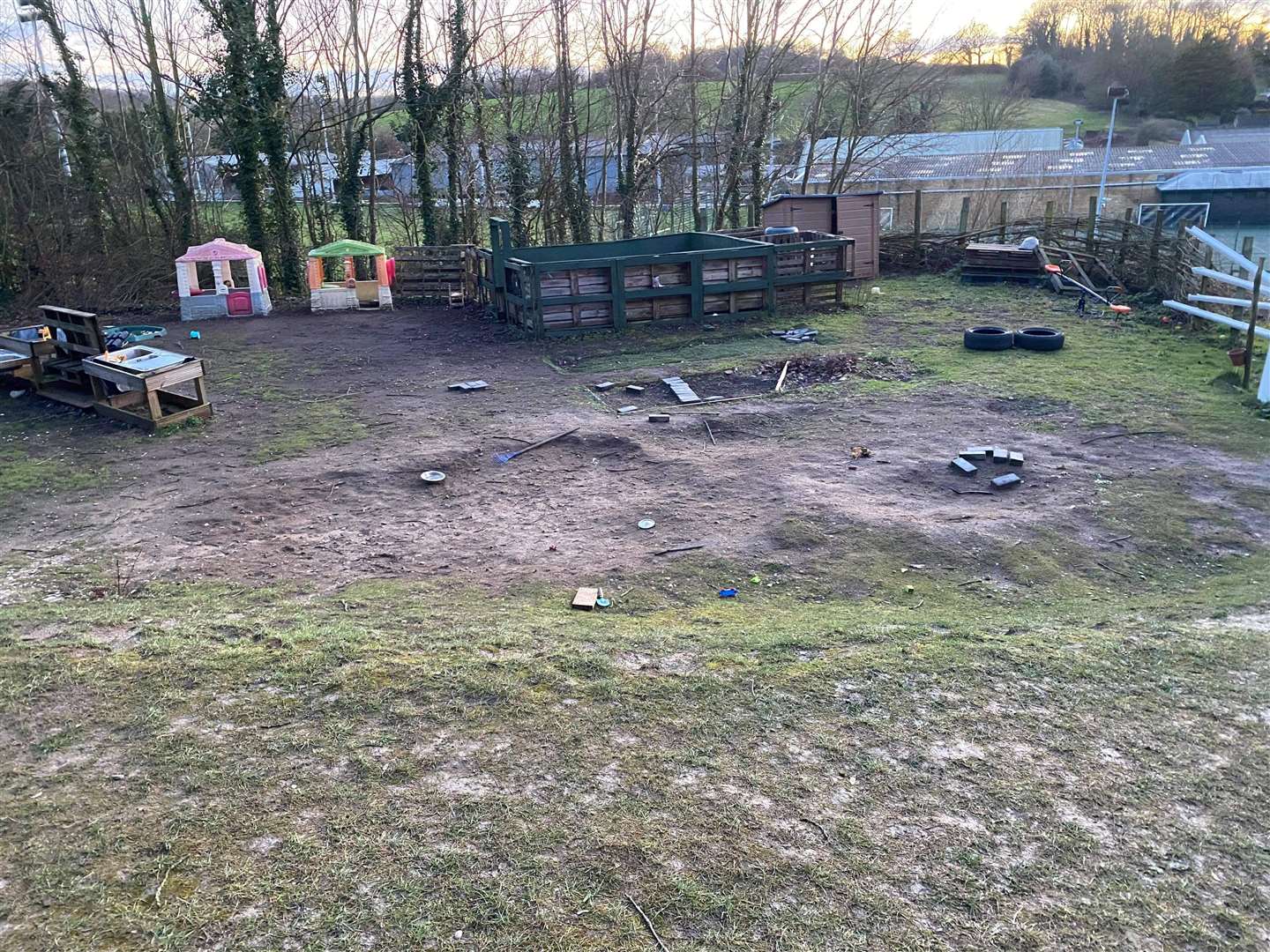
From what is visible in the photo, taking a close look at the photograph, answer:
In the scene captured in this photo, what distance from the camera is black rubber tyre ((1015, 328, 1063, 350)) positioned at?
13.2 metres

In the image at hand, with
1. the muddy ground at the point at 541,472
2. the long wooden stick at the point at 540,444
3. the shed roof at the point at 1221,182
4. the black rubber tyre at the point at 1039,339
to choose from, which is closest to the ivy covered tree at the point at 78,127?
the muddy ground at the point at 541,472

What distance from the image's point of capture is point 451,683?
4.95m

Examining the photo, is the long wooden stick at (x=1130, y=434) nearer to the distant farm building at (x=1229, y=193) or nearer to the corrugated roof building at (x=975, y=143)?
the distant farm building at (x=1229, y=193)

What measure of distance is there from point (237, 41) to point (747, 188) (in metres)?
12.6

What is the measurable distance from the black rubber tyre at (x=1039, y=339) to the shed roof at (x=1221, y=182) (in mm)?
19971

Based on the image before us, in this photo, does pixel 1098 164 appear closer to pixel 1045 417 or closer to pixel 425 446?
pixel 1045 417

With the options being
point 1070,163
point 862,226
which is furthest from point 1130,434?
point 1070,163

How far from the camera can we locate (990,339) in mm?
13297

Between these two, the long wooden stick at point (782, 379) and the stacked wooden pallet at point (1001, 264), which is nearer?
the long wooden stick at point (782, 379)

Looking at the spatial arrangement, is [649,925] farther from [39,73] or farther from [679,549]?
[39,73]

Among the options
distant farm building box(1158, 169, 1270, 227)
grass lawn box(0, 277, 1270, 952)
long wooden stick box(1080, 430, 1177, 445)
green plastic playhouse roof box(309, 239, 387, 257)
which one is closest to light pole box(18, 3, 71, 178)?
green plastic playhouse roof box(309, 239, 387, 257)

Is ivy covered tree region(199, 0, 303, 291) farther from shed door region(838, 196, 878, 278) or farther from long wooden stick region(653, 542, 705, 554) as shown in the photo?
long wooden stick region(653, 542, 705, 554)

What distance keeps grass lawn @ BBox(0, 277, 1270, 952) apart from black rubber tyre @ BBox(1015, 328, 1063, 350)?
3473 millimetres

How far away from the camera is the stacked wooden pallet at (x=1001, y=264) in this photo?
18219mm
